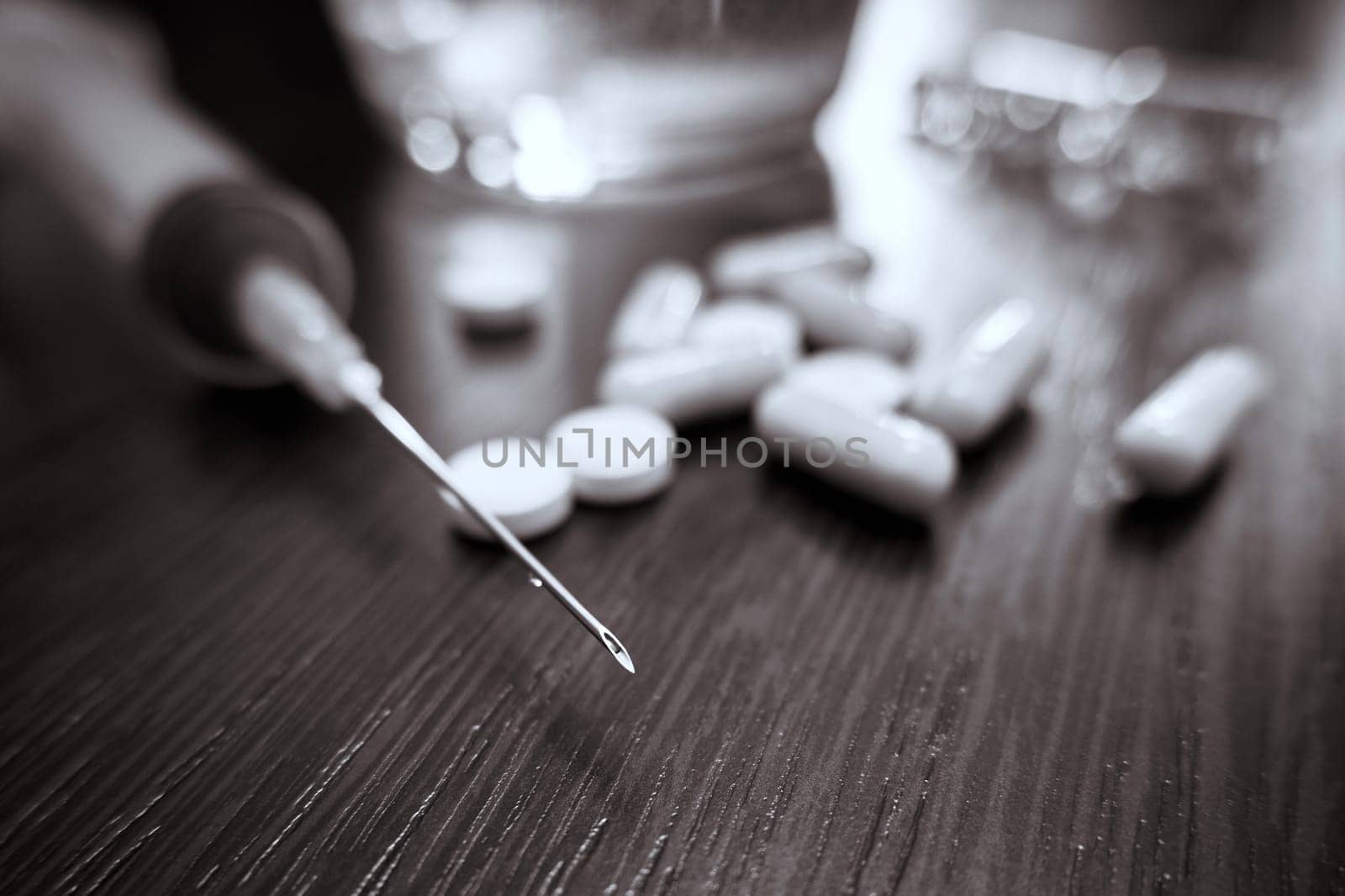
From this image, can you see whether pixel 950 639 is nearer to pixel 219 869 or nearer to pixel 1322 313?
pixel 219 869

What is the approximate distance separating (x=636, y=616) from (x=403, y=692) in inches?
4.5

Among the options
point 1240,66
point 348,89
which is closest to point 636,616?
point 348,89

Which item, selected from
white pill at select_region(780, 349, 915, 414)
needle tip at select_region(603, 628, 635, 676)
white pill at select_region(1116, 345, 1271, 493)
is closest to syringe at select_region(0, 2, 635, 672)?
needle tip at select_region(603, 628, 635, 676)

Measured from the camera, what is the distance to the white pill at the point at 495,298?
700mm

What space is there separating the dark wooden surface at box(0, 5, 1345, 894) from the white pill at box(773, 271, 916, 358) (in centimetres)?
11

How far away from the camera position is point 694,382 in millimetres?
602

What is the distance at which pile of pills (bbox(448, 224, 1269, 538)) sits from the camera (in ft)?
1.73

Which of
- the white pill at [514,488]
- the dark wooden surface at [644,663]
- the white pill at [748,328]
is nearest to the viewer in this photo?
the dark wooden surface at [644,663]

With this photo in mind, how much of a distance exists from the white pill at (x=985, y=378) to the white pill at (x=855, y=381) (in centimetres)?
2

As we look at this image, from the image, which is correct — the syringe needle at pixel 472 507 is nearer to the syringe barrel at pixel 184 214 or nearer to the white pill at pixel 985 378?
the syringe barrel at pixel 184 214

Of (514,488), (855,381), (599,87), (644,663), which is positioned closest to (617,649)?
(644,663)

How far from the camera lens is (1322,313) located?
773mm

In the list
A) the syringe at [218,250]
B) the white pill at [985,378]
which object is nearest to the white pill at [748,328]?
the white pill at [985,378]

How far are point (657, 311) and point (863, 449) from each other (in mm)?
225
